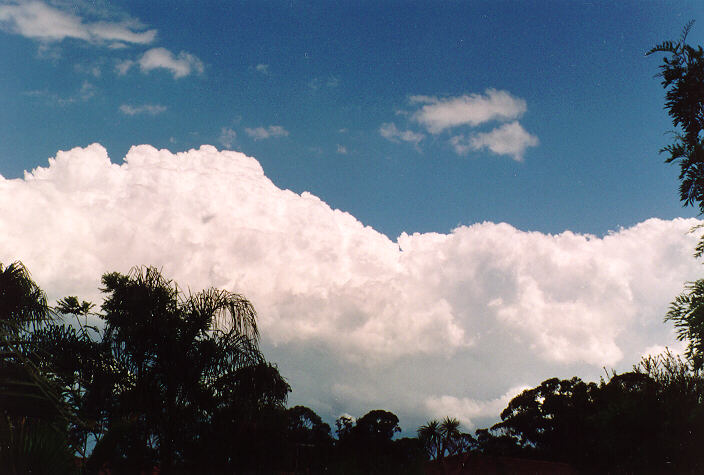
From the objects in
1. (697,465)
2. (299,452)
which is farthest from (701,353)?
(299,452)

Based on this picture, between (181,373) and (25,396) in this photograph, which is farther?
(181,373)

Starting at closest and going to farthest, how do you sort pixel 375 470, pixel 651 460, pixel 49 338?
pixel 375 470
pixel 49 338
pixel 651 460

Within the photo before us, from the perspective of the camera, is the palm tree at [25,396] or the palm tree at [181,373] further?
the palm tree at [181,373]

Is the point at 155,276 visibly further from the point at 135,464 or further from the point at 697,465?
the point at 697,465

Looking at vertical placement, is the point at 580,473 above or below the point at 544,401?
below

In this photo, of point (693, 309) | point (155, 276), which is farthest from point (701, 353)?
point (155, 276)

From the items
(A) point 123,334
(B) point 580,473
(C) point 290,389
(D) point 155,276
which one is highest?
(D) point 155,276

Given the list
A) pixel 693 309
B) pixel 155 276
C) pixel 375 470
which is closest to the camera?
pixel 375 470

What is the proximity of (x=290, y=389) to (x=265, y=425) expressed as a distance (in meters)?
1.41

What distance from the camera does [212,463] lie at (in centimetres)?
1316

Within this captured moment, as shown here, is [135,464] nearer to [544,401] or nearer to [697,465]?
[697,465]

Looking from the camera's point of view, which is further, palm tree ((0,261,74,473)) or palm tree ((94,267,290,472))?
palm tree ((94,267,290,472))

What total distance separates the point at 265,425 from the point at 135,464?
3.24 meters

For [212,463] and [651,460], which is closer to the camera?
[212,463]
